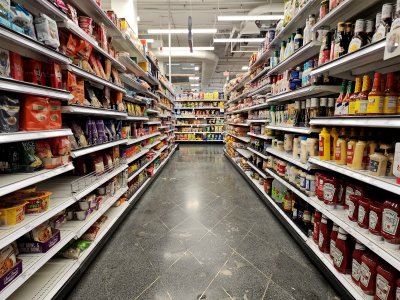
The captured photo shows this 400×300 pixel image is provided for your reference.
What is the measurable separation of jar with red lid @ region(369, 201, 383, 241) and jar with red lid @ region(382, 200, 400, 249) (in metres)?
0.04

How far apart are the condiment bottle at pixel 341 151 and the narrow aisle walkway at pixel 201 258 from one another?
1000 millimetres

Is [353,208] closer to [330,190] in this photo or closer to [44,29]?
[330,190]

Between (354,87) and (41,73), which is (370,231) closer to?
(354,87)

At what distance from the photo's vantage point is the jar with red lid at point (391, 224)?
1.23 m

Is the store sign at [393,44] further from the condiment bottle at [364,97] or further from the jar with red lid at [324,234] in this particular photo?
the jar with red lid at [324,234]

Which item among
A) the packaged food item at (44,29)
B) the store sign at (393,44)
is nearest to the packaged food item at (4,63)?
the packaged food item at (44,29)

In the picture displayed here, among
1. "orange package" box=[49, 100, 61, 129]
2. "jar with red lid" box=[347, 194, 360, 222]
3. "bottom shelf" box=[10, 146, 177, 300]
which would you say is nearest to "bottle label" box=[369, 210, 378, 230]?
"jar with red lid" box=[347, 194, 360, 222]

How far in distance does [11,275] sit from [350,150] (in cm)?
228

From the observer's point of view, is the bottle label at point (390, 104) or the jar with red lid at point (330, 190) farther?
the jar with red lid at point (330, 190)

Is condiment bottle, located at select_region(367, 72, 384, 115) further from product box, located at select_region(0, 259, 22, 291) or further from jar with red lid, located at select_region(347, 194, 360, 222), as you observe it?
product box, located at select_region(0, 259, 22, 291)

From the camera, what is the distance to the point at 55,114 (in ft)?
5.12

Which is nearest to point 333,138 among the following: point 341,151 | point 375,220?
point 341,151

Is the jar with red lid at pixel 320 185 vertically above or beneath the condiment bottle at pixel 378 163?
beneath

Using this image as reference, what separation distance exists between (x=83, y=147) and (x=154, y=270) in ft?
4.14
